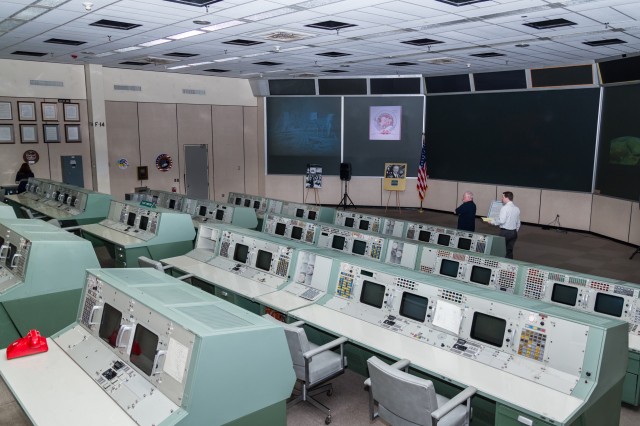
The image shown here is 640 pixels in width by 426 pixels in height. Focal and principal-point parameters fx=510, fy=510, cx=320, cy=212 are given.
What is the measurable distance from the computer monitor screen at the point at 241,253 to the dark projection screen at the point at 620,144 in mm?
8115

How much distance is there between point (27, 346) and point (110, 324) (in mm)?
565

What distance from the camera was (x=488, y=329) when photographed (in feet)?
12.7

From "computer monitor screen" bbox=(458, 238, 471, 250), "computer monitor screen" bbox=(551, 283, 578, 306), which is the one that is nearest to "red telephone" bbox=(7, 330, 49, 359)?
"computer monitor screen" bbox=(551, 283, 578, 306)

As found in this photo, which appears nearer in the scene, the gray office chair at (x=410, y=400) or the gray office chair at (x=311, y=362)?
the gray office chair at (x=410, y=400)

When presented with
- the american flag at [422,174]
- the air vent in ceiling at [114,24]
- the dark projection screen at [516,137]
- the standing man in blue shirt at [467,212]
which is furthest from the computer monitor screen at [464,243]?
the american flag at [422,174]

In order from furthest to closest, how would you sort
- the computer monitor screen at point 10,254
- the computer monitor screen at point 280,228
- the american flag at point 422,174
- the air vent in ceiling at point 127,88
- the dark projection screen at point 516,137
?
the american flag at point 422,174, the air vent in ceiling at point 127,88, the dark projection screen at point 516,137, the computer monitor screen at point 280,228, the computer monitor screen at point 10,254

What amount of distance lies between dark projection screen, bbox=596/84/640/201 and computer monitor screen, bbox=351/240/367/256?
22.5 feet

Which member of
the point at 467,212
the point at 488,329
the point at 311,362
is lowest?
the point at 311,362

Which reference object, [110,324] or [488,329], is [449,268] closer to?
[488,329]

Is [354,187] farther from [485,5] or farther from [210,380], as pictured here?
[210,380]

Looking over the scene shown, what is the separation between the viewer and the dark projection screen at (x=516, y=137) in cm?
1158

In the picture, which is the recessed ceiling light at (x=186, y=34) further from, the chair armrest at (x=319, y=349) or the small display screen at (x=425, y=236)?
the chair armrest at (x=319, y=349)

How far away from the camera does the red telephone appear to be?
10.9ft

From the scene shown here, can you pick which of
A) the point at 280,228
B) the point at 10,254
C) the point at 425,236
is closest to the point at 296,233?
the point at 280,228
